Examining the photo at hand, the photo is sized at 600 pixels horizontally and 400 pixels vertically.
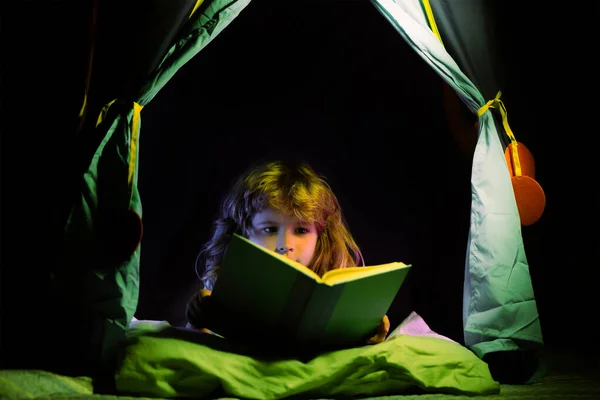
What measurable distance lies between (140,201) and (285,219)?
→ 378mm

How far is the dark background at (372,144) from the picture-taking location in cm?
188

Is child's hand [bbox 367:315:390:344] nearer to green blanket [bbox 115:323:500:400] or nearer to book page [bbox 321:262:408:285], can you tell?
green blanket [bbox 115:323:500:400]

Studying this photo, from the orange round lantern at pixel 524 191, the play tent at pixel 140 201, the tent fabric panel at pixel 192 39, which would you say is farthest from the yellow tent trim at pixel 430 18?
the tent fabric panel at pixel 192 39

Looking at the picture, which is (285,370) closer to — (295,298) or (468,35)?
(295,298)

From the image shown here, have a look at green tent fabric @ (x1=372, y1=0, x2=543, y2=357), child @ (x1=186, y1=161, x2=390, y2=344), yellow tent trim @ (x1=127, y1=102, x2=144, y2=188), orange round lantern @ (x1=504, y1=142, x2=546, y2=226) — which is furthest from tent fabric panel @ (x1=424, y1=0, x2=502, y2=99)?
Result: yellow tent trim @ (x1=127, y1=102, x2=144, y2=188)

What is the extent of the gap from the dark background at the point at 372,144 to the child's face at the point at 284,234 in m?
0.34

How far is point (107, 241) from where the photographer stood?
4.21 ft

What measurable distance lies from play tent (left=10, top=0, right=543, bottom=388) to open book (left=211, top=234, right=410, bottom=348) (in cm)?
21

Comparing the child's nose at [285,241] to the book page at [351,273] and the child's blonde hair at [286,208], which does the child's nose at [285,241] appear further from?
the book page at [351,273]

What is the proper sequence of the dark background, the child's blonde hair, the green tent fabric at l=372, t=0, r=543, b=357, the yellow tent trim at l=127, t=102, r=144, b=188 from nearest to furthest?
the yellow tent trim at l=127, t=102, r=144, b=188, the green tent fabric at l=372, t=0, r=543, b=357, the child's blonde hair, the dark background

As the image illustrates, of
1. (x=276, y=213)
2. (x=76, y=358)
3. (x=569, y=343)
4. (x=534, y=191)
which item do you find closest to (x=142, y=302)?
(x=76, y=358)

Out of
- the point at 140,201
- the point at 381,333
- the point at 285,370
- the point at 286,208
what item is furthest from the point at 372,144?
the point at 285,370

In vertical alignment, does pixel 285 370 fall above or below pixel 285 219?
below

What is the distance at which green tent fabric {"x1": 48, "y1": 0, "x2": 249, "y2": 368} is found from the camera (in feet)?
4.19
